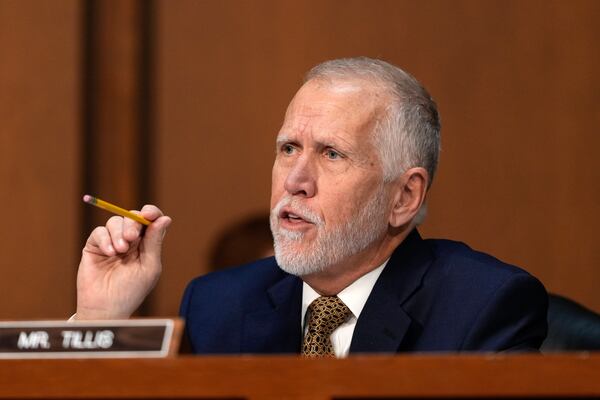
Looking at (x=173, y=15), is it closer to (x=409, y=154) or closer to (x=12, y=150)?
(x=12, y=150)

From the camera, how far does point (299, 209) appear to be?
213 cm

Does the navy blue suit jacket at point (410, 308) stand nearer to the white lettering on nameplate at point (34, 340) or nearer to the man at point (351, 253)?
the man at point (351, 253)

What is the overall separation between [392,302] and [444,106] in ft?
6.14

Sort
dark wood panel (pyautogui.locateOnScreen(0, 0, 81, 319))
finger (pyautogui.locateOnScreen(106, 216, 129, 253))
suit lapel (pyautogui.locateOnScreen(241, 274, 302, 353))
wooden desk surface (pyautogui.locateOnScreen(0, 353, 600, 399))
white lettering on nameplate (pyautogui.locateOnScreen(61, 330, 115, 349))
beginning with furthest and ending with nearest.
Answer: dark wood panel (pyautogui.locateOnScreen(0, 0, 81, 319))
suit lapel (pyautogui.locateOnScreen(241, 274, 302, 353))
finger (pyautogui.locateOnScreen(106, 216, 129, 253))
white lettering on nameplate (pyautogui.locateOnScreen(61, 330, 115, 349))
wooden desk surface (pyautogui.locateOnScreen(0, 353, 600, 399))

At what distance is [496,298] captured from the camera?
202 cm

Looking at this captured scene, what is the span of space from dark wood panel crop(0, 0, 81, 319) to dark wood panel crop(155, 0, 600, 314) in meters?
0.31

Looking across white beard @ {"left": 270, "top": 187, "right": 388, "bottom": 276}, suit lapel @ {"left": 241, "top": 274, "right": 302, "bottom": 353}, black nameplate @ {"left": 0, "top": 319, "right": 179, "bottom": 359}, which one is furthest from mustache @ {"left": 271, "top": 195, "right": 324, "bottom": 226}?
black nameplate @ {"left": 0, "top": 319, "right": 179, "bottom": 359}

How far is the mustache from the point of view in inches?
84.0

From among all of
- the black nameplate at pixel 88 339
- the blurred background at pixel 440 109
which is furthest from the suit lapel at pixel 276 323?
the blurred background at pixel 440 109

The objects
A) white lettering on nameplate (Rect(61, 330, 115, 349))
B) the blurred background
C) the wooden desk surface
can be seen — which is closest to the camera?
the wooden desk surface

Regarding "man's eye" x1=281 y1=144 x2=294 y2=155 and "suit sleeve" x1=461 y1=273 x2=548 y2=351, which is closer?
"suit sleeve" x1=461 y1=273 x2=548 y2=351

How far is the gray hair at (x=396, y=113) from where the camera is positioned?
7.25 feet

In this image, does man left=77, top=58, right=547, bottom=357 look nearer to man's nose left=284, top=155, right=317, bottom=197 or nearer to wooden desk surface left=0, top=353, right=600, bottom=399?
man's nose left=284, top=155, right=317, bottom=197

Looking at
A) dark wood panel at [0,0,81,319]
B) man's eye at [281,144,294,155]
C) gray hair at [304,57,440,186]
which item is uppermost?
gray hair at [304,57,440,186]
